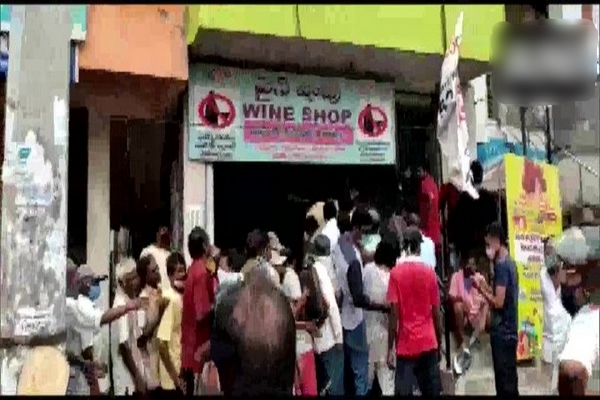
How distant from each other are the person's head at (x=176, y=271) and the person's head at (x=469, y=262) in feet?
9.80

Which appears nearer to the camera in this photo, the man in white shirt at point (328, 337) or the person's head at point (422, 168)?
the man in white shirt at point (328, 337)

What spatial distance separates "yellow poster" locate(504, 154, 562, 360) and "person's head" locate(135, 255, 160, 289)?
4.17 meters

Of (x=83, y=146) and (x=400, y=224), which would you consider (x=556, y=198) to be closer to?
(x=400, y=224)

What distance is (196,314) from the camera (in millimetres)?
6727

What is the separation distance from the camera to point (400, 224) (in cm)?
836

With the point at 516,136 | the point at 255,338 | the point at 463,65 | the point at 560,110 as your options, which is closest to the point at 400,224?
the point at 463,65

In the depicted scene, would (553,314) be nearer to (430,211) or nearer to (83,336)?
(430,211)

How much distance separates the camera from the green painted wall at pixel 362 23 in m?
9.43

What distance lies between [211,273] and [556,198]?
219 inches

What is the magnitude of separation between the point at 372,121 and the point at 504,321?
493 cm

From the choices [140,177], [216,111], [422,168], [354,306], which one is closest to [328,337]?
[354,306]

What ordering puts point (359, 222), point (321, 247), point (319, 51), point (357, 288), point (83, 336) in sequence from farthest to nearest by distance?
point (319, 51)
point (359, 222)
point (321, 247)
point (357, 288)
point (83, 336)

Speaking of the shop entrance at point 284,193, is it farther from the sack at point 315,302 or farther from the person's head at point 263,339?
the person's head at point 263,339

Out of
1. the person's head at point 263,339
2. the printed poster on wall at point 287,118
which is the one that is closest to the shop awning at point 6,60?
the printed poster on wall at point 287,118
